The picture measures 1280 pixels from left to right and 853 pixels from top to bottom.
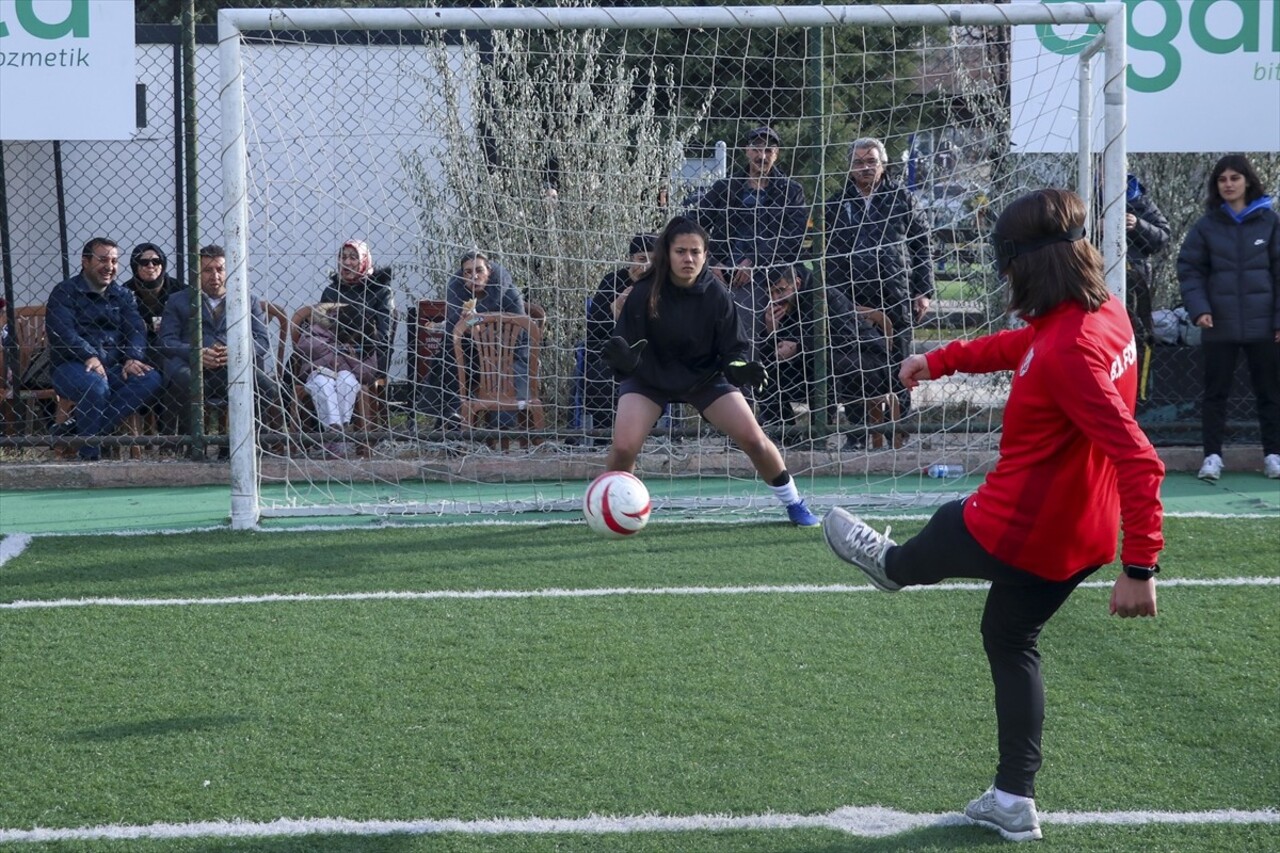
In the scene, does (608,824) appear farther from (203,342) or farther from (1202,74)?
(1202,74)

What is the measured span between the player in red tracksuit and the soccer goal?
15.0ft

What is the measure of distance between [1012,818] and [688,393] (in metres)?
3.93

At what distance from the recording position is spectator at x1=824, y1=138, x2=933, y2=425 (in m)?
8.70

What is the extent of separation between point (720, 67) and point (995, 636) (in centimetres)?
694

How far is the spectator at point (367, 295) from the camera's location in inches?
349

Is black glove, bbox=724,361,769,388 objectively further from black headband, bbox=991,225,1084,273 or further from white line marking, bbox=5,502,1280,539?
black headband, bbox=991,225,1084,273

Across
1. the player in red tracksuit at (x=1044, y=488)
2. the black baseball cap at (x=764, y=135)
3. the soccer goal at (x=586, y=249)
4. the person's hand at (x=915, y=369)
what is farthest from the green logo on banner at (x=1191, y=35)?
the player in red tracksuit at (x=1044, y=488)

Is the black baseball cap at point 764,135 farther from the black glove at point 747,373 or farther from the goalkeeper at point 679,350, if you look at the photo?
the black glove at point 747,373

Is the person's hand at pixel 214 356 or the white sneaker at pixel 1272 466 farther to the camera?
the person's hand at pixel 214 356

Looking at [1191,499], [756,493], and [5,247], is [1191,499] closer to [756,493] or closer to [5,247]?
[756,493]

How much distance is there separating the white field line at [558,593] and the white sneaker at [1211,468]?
260 centimetres

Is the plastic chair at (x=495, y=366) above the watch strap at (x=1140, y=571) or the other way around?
above

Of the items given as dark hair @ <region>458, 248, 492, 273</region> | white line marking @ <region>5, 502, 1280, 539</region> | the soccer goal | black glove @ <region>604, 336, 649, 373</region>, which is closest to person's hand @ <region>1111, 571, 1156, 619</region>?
black glove @ <region>604, 336, 649, 373</region>

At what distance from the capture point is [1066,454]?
355 centimetres
